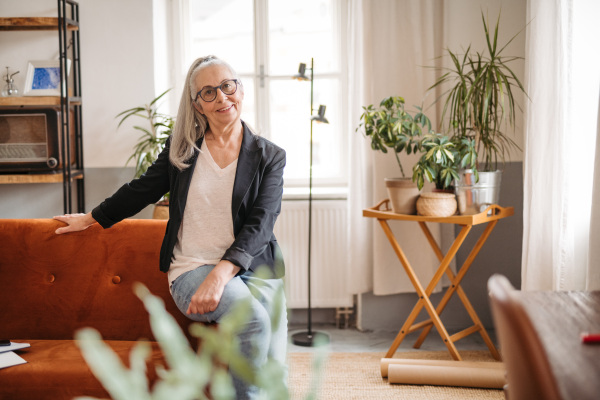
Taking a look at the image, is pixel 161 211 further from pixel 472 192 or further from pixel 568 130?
pixel 568 130

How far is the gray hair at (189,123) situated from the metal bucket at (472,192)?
1.24 meters

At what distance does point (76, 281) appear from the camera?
222cm

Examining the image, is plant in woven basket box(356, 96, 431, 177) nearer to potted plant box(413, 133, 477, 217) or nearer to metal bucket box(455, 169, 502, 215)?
potted plant box(413, 133, 477, 217)

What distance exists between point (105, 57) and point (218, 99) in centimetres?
160

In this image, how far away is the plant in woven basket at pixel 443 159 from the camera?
2730 mm

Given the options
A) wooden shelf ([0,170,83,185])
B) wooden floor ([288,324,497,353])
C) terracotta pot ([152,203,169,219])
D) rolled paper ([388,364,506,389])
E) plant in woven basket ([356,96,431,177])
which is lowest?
wooden floor ([288,324,497,353])

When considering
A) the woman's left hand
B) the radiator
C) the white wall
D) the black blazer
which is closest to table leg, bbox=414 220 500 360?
the radiator

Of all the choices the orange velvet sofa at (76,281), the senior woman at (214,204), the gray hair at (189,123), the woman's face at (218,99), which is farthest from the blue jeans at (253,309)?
the woman's face at (218,99)

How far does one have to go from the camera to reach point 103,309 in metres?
2.18

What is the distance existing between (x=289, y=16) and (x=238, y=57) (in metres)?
0.41

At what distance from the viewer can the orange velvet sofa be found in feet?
7.12

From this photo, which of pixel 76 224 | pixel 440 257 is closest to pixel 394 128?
pixel 440 257

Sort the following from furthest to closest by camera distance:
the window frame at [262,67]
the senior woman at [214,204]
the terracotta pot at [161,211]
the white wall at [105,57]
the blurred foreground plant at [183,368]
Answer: the window frame at [262,67] < the white wall at [105,57] < the terracotta pot at [161,211] < the senior woman at [214,204] < the blurred foreground plant at [183,368]

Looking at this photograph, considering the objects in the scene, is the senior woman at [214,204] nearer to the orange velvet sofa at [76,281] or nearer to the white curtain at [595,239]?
the orange velvet sofa at [76,281]
